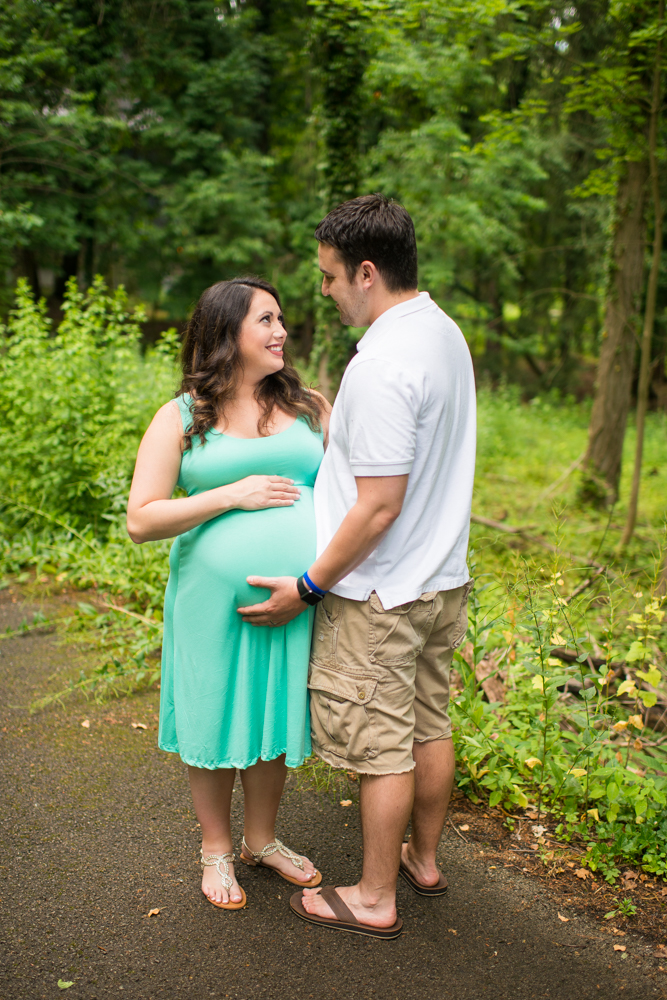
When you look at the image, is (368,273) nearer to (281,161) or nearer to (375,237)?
(375,237)

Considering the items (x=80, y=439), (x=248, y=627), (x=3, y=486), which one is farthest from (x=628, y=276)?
(x=248, y=627)

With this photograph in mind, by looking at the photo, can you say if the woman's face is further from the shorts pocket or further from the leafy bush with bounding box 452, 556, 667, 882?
the leafy bush with bounding box 452, 556, 667, 882

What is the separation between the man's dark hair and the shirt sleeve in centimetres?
30

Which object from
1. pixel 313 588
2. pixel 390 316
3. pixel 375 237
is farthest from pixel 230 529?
pixel 375 237

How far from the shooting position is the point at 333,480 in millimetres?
2154

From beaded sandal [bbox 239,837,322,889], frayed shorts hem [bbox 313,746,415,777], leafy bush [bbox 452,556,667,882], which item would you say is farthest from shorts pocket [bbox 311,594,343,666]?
leafy bush [bbox 452,556,667,882]

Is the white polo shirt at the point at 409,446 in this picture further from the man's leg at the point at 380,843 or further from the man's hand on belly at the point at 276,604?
the man's leg at the point at 380,843

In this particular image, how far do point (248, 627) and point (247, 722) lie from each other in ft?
0.96

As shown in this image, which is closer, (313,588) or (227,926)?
(313,588)

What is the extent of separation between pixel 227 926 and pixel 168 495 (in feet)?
4.53

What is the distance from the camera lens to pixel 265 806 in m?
2.46

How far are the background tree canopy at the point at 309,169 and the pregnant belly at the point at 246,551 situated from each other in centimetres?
539

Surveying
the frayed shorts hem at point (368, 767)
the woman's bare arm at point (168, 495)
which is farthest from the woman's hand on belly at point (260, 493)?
the frayed shorts hem at point (368, 767)

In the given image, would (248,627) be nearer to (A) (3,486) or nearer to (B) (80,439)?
(B) (80,439)
